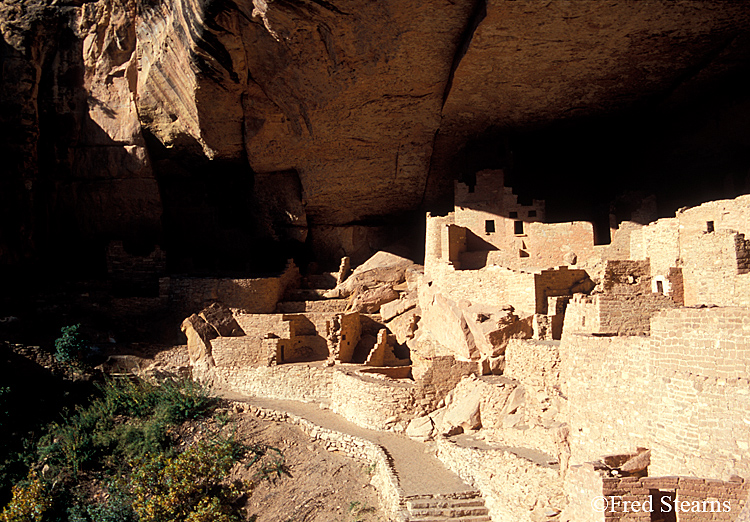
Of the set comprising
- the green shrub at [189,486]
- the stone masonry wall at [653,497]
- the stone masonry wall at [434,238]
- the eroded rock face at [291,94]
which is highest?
the eroded rock face at [291,94]

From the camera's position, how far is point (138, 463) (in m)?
13.3

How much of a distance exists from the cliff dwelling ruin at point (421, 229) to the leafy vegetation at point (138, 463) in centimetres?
97

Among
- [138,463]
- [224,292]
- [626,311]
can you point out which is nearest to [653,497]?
[626,311]

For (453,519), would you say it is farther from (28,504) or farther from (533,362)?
(28,504)

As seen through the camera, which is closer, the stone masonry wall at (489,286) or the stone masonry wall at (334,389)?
the stone masonry wall at (334,389)

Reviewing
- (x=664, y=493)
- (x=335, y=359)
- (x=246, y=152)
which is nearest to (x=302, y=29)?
(x=246, y=152)

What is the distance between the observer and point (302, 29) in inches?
530

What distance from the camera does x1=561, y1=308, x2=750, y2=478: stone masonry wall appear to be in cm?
678

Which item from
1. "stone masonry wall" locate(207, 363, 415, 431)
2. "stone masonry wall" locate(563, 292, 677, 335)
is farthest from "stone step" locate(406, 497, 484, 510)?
"stone masonry wall" locate(563, 292, 677, 335)

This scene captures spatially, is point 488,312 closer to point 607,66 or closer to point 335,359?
point 335,359

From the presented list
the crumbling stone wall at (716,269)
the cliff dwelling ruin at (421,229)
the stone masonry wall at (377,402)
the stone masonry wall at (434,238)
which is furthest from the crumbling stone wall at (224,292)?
the crumbling stone wall at (716,269)

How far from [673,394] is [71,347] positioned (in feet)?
44.7

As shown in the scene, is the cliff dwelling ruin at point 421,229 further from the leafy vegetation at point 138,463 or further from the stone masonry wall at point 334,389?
the leafy vegetation at point 138,463

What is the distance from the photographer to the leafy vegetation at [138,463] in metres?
12.2
